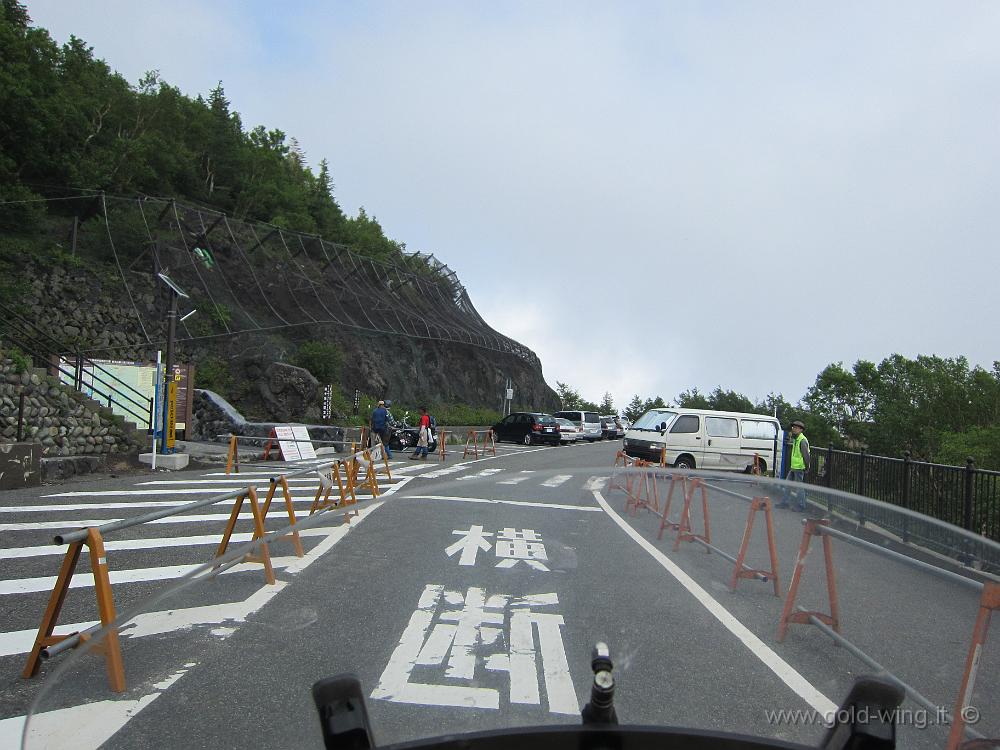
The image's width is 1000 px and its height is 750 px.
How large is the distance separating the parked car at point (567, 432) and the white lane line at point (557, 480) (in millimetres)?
35806

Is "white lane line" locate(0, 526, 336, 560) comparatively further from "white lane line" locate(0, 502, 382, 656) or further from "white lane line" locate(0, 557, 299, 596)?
"white lane line" locate(0, 502, 382, 656)

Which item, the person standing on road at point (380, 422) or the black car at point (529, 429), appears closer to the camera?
the person standing on road at point (380, 422)

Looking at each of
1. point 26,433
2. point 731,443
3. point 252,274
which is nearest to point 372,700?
point 26,433

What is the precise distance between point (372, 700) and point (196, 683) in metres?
1.85

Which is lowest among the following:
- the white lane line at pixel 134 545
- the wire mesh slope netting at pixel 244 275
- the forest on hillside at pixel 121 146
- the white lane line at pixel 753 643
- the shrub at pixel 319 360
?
the white lane line at pixel 134 545

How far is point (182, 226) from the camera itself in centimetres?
3569

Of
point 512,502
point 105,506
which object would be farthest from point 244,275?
point 512,502

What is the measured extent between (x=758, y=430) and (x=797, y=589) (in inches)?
832

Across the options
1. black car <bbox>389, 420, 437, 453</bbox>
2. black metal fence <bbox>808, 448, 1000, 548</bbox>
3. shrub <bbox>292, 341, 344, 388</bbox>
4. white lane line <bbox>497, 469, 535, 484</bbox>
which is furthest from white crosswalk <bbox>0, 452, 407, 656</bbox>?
shrub <bbox>292, 341, 344, 388</bbox>

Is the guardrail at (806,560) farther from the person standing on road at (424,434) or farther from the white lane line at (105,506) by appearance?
the person standing on road at (424,434)

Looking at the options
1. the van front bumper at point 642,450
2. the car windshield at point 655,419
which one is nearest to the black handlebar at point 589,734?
the van front bumper at point 642,450

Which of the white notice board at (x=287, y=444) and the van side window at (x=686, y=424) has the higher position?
the van side window at (x=686, y=424)

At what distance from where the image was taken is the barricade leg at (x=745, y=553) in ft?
8.04

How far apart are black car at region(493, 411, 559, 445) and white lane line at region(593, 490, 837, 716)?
35.1m
